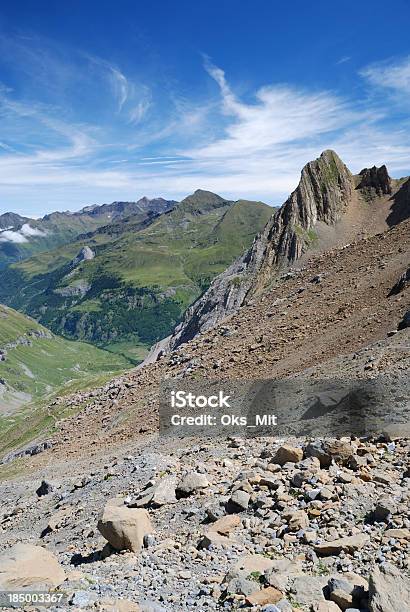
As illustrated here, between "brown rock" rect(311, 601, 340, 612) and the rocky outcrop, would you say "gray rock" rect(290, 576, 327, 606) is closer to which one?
"brown rock" rect(311, 601, 340, 612)

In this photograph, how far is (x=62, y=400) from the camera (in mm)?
87188

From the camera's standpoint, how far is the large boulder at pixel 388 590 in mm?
11070

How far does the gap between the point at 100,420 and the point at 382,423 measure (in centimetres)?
3159

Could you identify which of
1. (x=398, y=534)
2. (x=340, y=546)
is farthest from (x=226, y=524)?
(x=398, y=534)

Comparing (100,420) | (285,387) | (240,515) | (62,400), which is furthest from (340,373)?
(62,400)

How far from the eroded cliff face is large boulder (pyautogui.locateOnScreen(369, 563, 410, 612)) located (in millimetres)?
70066

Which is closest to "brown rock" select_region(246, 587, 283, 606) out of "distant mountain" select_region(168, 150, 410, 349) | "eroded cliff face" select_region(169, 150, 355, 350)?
"distant mountain" select_region(168, 150, 410, 349)

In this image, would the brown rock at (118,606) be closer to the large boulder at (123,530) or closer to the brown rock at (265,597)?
the brown rock at (265,597)

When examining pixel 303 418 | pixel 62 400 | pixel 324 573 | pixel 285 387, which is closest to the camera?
pixel 324 573

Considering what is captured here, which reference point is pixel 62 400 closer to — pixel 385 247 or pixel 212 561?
pixel 385 247

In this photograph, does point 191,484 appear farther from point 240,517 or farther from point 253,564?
point 253,564

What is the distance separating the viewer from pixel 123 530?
16.5 meters

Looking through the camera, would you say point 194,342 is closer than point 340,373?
No

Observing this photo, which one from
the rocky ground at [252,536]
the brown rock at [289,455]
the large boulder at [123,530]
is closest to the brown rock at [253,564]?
the rocky ground at [252,536]
